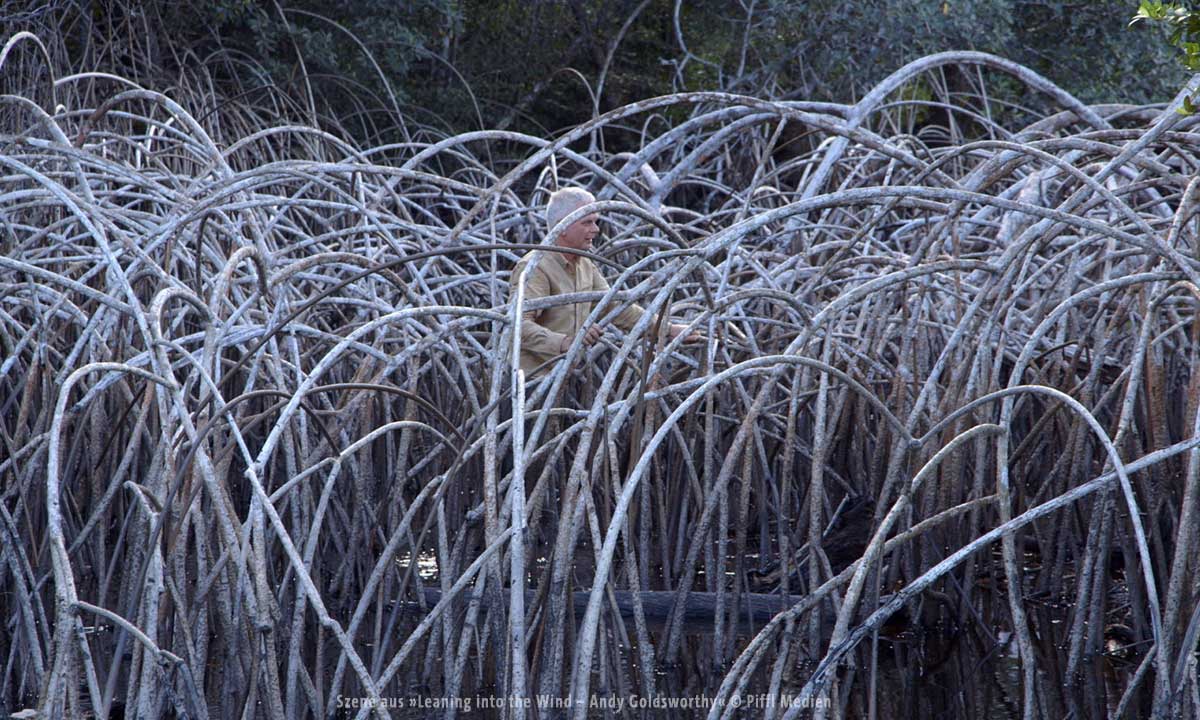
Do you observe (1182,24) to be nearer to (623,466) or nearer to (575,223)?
(575,223)

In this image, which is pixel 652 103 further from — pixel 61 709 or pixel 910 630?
pixel 61 709

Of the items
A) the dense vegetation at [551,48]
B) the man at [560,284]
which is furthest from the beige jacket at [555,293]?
the dense vegetation at [551,48]

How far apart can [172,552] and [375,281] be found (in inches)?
91.2

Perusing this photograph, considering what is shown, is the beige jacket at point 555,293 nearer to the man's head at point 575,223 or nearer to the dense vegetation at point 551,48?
the man's head at point 575,223

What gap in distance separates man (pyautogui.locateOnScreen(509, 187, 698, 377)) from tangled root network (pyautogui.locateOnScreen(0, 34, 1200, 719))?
13 centimetres

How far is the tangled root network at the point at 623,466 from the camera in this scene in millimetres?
3277

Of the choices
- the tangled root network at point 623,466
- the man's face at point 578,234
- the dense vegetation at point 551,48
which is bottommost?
the tangled root network at point 623,466

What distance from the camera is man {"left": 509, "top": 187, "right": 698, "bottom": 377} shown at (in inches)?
177

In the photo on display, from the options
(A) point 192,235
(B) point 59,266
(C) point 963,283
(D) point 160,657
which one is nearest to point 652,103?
(C) point 963,283

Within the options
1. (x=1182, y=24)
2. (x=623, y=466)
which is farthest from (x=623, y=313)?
(x=1182, y=24)

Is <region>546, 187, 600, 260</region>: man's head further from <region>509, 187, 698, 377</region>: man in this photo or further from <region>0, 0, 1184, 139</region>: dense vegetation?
<region>0, 0, 1184, 139</region>: dense vegetation

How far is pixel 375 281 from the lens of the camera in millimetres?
5559

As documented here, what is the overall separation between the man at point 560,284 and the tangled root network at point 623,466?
0.43 feet

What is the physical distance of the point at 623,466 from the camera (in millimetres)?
5492
